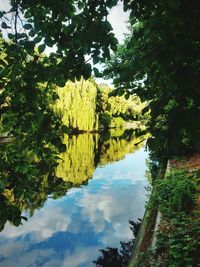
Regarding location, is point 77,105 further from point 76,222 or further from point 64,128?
point 64,128

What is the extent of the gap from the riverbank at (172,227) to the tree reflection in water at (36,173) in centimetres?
164

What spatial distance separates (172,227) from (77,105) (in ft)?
100

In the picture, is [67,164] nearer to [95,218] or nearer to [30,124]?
[95,218]

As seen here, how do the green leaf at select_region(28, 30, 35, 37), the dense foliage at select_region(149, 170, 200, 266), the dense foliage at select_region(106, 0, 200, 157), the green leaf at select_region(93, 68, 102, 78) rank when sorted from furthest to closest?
1. the dense foliage at select_region(149, 170, 200, 266)
2. the green leaf at select_region(28, 30, 35, 37)
3. the green leaf at select_region(93, 68, 102, 78)
4. the dense foliage at select_region(106, 0, 200, 157)

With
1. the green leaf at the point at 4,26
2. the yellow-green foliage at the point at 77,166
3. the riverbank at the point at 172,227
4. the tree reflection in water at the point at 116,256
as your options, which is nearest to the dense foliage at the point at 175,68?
the green leaf at the point at 4,26

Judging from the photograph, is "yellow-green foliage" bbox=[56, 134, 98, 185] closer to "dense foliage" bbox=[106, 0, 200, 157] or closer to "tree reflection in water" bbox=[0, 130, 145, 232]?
"tree reflection in water" bbox=[0, 130, 145, 232]

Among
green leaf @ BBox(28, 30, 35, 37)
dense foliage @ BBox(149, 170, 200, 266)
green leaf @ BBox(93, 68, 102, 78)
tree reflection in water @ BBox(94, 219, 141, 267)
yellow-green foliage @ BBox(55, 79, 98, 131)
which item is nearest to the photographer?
green leaf @ BBox(93, 68, 102, 78)

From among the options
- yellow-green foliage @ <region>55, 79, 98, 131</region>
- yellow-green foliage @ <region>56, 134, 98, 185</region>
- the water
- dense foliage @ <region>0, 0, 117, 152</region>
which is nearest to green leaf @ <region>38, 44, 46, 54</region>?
dense foliage @ <region>0, 0, 117, 152</region>

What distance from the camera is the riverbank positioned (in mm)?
4793

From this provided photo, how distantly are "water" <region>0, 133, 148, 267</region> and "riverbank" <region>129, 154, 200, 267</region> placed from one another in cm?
175

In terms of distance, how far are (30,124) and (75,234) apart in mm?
8336

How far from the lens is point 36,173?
3.05m

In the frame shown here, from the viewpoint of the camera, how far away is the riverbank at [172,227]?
4.79 m

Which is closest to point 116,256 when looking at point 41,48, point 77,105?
point 41,48
